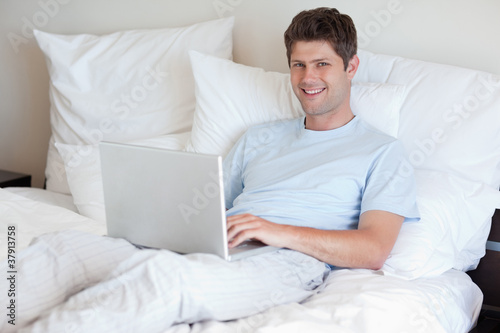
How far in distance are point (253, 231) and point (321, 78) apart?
54 centimetres

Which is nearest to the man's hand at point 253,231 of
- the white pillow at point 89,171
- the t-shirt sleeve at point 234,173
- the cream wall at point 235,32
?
the t-shirt sleeve at point 234,173

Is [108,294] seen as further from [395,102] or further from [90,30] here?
[90,30]

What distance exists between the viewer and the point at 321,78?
171 cm

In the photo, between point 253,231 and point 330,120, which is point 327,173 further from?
point 253,231

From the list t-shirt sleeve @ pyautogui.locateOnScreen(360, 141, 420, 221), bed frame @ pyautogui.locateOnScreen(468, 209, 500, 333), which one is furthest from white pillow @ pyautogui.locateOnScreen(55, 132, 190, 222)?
bed frame @ pyautogui.locateOnScreen(468, 209, 500, 333)

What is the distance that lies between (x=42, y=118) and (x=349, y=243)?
2008 millimetres

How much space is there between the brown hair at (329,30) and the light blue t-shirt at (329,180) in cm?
22

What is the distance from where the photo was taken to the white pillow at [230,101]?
1965mm

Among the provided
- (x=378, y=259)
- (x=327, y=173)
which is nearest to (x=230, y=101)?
(x=327, y=173)

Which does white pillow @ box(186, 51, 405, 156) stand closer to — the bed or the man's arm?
the bed

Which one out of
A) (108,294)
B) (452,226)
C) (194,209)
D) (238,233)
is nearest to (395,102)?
(452,226)

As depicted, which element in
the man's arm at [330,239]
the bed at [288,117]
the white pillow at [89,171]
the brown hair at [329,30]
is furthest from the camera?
the white pillow at [89,171]

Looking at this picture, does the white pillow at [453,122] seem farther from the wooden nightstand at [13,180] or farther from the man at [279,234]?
the wooden nightstand at [13,180]

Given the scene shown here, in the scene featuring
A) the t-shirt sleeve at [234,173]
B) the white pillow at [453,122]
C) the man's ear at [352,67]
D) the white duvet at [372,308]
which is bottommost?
the white duvet at [372,308]
